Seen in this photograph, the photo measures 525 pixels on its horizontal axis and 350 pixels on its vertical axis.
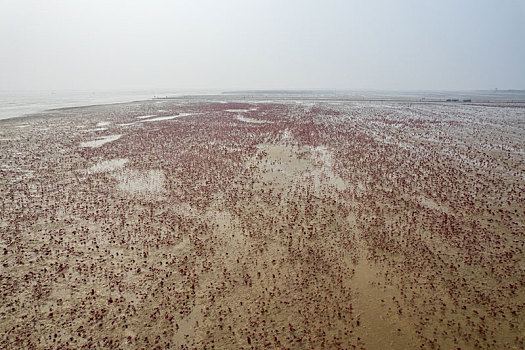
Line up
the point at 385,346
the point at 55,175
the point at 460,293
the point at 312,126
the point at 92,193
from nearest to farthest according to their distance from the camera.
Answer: the point at 385,346, the point at 460,293, the point at 92,193, the point at 55,175, the point at 312,126

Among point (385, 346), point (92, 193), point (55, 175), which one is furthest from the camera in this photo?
point (55, 175)

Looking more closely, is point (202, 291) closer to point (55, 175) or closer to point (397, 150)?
point (55, 175)

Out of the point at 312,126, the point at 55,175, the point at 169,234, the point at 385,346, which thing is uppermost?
the point at 312,126

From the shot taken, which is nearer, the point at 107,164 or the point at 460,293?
the point at 460,293

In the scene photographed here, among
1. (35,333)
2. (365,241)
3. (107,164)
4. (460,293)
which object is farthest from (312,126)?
(35,333)

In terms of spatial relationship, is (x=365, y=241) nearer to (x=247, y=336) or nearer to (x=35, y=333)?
(x=247, y=336)

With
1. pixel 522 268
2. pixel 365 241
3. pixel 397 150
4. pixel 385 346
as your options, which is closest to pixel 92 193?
pixel 365 241

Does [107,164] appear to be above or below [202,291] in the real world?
above
